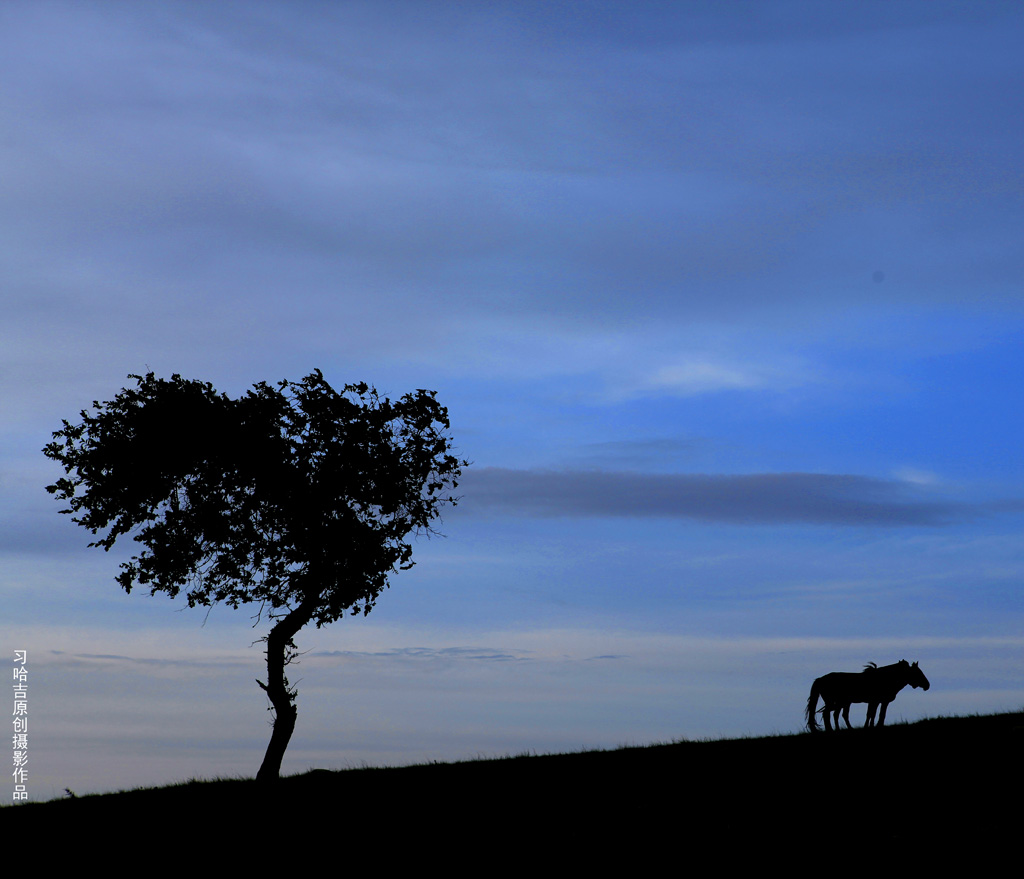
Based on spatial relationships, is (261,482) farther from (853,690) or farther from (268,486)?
(853,690)

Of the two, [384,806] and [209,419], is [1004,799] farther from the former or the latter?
[209,419]

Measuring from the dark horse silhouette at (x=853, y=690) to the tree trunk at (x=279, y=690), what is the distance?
20.0 m

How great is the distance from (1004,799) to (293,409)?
27020 mm

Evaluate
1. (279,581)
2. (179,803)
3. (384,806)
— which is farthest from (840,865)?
(279,581)

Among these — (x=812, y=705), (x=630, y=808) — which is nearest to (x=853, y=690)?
(x=812, y=705)

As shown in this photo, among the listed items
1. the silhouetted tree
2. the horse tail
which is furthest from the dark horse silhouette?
the silhouetted tree

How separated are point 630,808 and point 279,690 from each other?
17.2m

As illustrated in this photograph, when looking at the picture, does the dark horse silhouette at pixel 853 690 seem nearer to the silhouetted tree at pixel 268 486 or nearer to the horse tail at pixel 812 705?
the horse tail at pixel 812 705

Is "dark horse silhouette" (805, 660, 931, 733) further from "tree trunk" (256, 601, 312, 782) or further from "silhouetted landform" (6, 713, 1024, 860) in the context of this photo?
"tree trunk" (256, 601, 312, 782)

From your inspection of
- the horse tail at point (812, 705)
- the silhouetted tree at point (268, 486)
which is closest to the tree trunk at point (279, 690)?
the silhouetted tree at point (268, 486)

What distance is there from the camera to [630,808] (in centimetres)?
2506

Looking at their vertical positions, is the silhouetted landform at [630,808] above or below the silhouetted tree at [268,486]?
below

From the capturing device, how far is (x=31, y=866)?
83.5 feet

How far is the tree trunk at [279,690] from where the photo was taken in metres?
36.6
